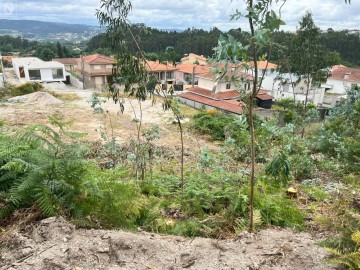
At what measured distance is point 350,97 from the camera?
44.0 feet

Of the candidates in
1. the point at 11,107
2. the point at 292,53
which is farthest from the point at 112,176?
the point at 11,107

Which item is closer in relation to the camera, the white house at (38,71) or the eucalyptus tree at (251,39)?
the eucalyptus tree at (251,39)

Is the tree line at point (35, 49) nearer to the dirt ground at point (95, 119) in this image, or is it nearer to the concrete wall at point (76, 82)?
the concrete wall at point (76, 82)

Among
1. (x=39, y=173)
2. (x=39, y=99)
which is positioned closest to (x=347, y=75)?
(x=39, y=99)

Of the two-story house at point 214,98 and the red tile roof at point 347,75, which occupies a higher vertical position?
the red tile roof at point 347,75

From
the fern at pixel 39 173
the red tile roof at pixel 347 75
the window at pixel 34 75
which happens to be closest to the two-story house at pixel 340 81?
the red tile roof at pixel 347 75

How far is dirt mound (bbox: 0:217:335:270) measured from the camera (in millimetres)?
2205

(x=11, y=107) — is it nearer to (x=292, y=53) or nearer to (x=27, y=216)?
(x=292, y=53)

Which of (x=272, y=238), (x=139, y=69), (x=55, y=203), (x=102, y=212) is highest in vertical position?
(x=139, y=69)

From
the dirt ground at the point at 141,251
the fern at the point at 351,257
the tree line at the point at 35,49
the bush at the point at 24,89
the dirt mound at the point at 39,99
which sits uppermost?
the tree line at the point at 35,49

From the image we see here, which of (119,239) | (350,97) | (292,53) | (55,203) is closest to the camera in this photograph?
(119,239)

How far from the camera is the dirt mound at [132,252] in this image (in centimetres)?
221

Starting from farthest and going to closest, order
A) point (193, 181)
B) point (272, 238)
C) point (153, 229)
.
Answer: point (193, 181) → point (153, 229) → point (272, 238)

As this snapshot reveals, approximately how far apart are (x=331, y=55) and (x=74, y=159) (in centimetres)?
1980
